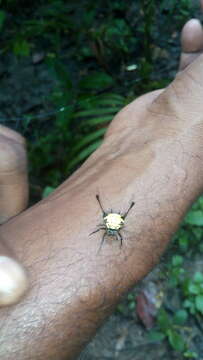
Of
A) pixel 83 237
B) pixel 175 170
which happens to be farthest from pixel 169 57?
pixel 83 237

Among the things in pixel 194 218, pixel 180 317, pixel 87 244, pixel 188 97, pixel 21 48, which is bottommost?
pixel 180 317

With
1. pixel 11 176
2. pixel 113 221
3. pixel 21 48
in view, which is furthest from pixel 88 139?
pixel 113 221

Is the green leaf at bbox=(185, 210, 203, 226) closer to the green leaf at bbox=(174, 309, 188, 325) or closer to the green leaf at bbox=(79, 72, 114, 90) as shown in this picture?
the green leaf at bbox=(174, 309, 188, 325)

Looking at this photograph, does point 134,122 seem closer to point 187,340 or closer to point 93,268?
point 93,268

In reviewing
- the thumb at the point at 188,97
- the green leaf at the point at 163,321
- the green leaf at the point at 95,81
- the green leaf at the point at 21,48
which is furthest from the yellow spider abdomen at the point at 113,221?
the green leaf at the point at 21,48

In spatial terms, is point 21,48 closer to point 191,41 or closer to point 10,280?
point 191,41
